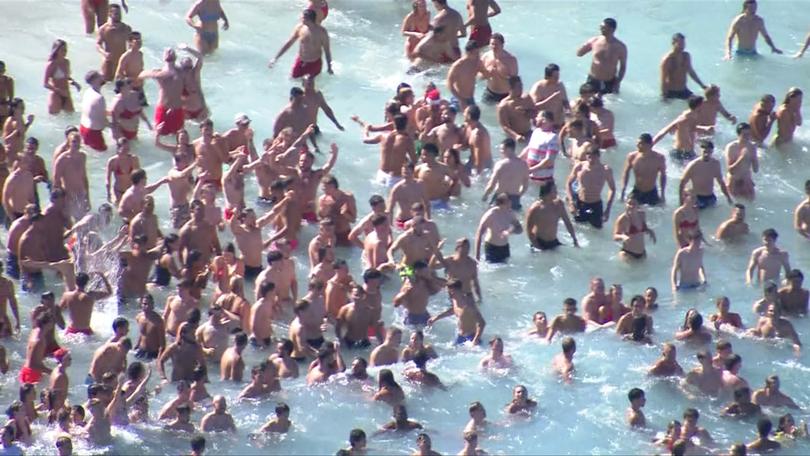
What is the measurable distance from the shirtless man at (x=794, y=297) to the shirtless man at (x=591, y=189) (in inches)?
89.0

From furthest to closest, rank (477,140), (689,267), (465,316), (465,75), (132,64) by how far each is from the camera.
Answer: (132,64)
(465,75)
(477,140)
(689,267)
(465,316)

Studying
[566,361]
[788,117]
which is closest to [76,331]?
[566,361]

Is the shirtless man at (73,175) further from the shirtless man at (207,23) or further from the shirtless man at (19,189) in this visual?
the shirtless man at (207,23)

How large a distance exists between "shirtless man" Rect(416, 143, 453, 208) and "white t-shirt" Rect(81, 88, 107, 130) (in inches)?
141

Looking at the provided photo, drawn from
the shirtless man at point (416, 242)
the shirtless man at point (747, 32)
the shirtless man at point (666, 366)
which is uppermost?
the shirtless man at point (747, 32)

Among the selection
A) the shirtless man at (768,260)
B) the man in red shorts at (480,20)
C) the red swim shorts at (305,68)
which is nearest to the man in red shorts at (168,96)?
the red swim shorts at (305,68)

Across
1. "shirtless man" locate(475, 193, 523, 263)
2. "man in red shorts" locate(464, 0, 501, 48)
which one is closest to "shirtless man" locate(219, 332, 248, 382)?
"shirtless man" locate(475, 193, 523, 263)

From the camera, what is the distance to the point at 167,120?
22672mm

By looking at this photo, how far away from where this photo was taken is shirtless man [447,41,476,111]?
23.1 meters

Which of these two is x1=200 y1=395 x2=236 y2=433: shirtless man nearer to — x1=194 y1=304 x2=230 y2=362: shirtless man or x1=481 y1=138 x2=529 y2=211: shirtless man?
x1=194 y1=304 x2=230 y2=362: shirtless man

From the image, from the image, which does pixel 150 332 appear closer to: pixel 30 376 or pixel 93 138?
pixel 30 376

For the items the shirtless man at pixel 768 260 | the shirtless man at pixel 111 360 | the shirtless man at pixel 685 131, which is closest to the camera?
the shirtless man at pixel 111 360

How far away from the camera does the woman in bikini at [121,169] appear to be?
69.3 ft

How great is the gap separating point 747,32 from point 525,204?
5.17 m
